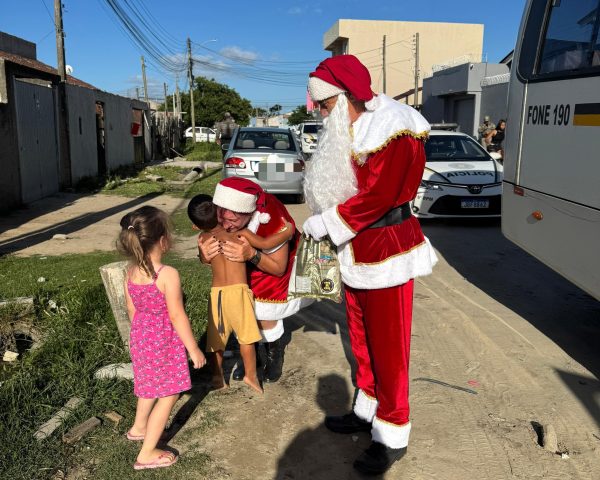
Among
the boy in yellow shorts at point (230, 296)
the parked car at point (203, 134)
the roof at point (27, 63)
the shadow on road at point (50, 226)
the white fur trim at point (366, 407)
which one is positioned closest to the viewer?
the white fur trim at point (366, 407)

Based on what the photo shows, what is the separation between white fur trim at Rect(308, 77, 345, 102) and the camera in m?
2.71

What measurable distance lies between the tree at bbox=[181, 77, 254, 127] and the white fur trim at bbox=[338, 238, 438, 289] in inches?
2272

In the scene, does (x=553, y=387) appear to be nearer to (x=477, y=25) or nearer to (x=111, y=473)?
(x=111, y=473)

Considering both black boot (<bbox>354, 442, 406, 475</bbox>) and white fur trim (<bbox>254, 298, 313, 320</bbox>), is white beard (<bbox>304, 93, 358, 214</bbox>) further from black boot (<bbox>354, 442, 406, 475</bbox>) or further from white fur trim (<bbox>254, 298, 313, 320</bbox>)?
black boot (<bbox>354, 442, 406, 475</bbox>)

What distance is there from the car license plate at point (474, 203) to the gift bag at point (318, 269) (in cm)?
678

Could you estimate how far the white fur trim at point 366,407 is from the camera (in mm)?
3125

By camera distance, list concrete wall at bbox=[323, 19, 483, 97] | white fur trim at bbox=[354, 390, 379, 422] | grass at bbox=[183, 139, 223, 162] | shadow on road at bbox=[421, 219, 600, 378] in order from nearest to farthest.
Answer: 1. white fur trim at bbox=[354, 390, 379, 422]
2. shadow on road at bbox=[421, 219, 600, 378]
3. grass at bbox=[183, 139, 223, 162]
4. concrete wall at bbox=[323, 19, 483, 97]

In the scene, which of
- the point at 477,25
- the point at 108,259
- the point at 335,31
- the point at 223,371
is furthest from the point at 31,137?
the point at 477,25

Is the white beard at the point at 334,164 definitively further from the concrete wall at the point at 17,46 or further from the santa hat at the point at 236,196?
the concrete wall at the point at 17,46

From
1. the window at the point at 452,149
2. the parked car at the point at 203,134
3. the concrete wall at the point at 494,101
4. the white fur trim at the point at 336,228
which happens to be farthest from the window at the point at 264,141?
the parked car at the point at 203,134

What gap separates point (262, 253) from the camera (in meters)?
3.41

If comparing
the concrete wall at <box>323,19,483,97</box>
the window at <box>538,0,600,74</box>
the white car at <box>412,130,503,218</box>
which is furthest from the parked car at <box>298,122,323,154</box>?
the concrete wall at <box>323,19,483,97</box>

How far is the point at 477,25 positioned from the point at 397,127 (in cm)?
6457

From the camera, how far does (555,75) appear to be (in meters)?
4.26
